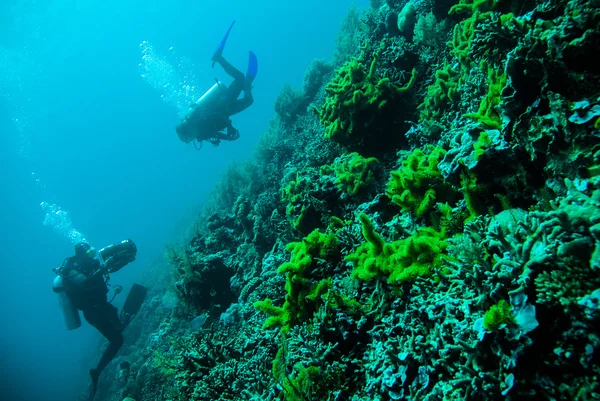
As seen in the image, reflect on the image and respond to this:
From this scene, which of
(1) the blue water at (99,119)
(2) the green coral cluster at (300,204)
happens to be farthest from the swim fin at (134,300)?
(1) the blue water at (99,119)

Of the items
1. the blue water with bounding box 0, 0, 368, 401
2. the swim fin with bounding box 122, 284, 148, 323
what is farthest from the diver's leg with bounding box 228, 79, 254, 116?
the blue water with bounding box 0, 0, 368, 401

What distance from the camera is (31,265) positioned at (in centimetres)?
10881

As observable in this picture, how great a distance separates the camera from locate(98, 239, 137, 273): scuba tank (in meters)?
10.8

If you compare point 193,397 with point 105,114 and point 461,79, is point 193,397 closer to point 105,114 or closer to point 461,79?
point 461,79

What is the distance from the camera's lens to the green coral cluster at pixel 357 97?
4.88 meters

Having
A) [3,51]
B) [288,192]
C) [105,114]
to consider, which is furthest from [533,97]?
[105,114]

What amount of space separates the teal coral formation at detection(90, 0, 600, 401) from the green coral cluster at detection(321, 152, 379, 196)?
32 millimetres

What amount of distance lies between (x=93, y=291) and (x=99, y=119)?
167 metres

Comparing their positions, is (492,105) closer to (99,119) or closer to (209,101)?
(209,101)

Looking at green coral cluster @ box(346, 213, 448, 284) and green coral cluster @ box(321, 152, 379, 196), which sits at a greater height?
green coral cluster @ box(321, 152, 379, 196)

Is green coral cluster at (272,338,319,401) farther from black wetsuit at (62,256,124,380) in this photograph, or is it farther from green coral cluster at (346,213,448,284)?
black wetsuit at (62,256,124,380)

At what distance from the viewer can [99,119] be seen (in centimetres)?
14562

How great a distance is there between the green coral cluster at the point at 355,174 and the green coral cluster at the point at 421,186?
3.47 feet

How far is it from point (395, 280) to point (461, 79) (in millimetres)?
3363
